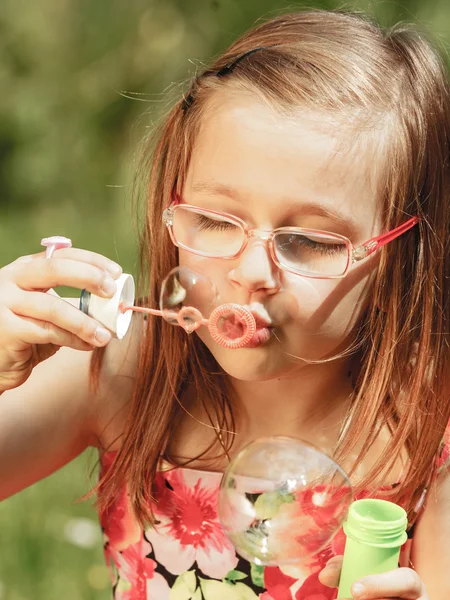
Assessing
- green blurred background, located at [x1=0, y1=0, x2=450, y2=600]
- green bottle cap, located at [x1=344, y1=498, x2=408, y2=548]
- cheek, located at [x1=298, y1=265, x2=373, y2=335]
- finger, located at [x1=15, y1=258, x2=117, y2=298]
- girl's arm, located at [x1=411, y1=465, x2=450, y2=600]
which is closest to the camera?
green bottle cap, located at [x1=344, y1=498, x2=408, y2=548]

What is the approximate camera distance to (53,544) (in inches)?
91.4

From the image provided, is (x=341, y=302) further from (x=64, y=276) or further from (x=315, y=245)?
(x=64, y=276)

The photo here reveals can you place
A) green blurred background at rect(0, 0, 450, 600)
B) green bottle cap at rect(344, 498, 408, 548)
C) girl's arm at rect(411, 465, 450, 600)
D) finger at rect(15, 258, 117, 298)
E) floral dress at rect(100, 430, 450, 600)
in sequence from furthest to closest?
green blurred background at rect(0, 0, 450, 600) → floral dress at rect(100, 430, 450, 600) → girl's arm at rect(411, 465, 450, 600) → finger at rect(15, 258, 117, 298) → green bottle cap at rect(344, 498, 408, 548)

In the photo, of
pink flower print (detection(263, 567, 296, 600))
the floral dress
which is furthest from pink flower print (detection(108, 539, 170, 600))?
pink flower print (detection(263, 567, 296, 600))

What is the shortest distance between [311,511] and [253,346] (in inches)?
8.9

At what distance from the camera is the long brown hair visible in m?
1.36

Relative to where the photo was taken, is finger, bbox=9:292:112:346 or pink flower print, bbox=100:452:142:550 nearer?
finger, bbox=9:292:112:346

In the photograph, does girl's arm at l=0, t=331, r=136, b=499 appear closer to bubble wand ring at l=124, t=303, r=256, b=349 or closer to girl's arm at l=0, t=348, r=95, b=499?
girl's arm at l=0, t=348, r=95, b=499

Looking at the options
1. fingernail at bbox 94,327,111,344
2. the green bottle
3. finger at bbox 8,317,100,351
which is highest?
fingernail at bbox 94,327,111,344

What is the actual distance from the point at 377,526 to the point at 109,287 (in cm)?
44

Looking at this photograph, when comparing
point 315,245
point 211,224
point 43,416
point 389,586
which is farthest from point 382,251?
point 43,416

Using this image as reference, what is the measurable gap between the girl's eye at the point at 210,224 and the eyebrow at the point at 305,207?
4cm

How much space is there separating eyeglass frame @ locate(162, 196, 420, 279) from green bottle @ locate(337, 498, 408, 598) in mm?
337

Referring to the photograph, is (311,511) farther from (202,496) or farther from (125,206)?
(125,206)
